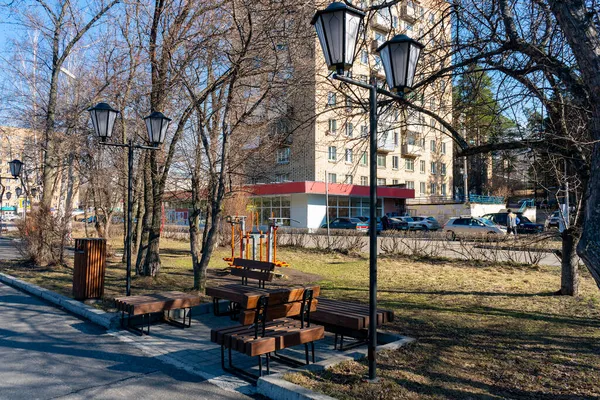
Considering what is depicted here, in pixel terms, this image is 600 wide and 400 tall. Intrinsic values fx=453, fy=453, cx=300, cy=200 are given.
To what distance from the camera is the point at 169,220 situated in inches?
1294

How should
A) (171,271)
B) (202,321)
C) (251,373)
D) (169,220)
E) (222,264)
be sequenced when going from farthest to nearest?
(169,220), (222,264), (171,271), (202,321), (251,373)

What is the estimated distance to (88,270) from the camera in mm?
8766

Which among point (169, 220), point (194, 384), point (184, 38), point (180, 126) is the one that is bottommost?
point (194, 384)

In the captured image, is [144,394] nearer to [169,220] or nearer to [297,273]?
[297,273]

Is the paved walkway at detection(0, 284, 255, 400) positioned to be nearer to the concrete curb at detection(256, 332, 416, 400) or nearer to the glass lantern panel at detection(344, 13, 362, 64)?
the concrete curb at detection(256, 332, 416, 400)

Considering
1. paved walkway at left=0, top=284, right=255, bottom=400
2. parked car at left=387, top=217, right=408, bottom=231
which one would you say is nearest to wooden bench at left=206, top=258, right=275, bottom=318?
paved walkway at left=0, top=284, right=255, bottom=400

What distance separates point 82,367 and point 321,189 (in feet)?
115

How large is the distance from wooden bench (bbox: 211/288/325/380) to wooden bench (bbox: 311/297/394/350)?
343 millimetres

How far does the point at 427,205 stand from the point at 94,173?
37427 mm

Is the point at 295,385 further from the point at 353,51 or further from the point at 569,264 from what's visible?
the point at 569,264

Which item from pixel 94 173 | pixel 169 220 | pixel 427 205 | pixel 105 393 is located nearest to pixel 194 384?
pixel 105 393

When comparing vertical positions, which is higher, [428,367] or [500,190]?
[500,190]

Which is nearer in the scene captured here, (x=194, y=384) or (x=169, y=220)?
(x=194, y=384)

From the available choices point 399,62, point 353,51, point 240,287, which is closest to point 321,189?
point 240,287
